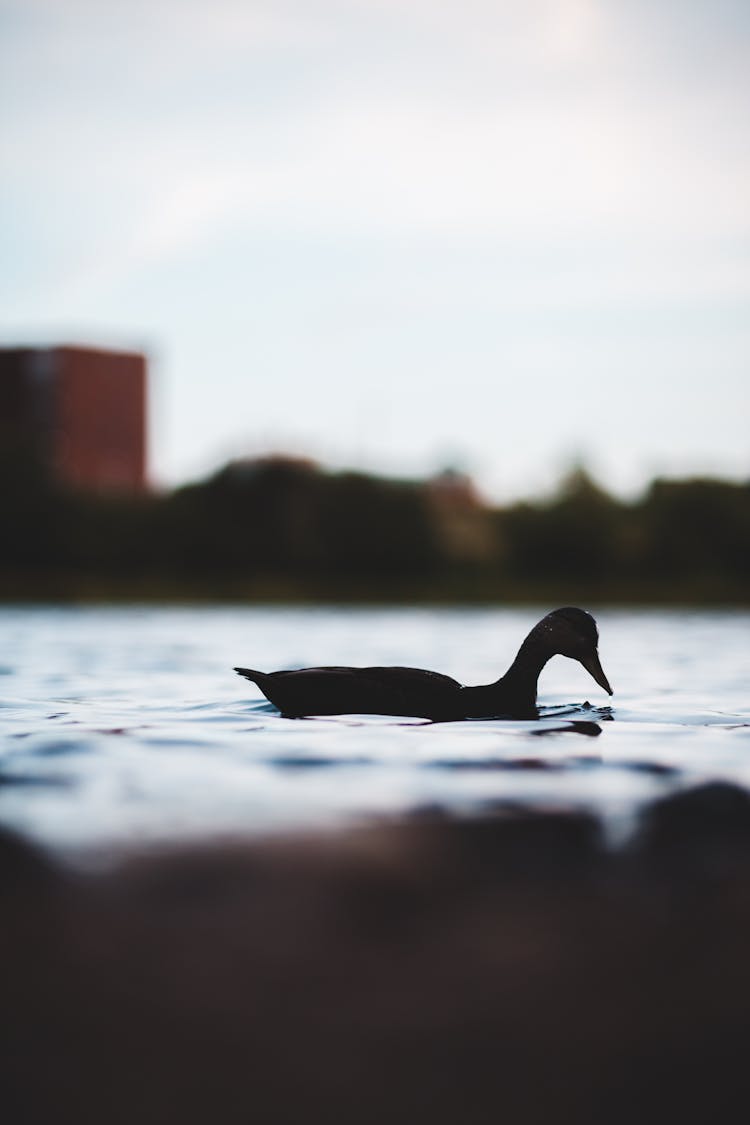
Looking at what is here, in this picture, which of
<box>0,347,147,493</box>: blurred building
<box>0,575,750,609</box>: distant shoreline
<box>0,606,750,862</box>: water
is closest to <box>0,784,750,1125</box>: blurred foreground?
<box>0,606,750,862</box>: water

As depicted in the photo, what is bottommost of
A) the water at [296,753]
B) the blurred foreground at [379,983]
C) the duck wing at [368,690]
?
the blurred foreground at [379,983]

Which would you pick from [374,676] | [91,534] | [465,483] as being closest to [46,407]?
[465,483]

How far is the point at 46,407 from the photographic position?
8219 centimetres

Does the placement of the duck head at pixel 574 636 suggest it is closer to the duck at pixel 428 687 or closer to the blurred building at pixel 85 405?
the duck at pixel 428 687

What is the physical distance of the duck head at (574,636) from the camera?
29.3 ft

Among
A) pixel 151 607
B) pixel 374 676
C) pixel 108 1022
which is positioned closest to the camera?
pixel 108 1022

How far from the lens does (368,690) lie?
850 cm

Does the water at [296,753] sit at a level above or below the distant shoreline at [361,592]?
below

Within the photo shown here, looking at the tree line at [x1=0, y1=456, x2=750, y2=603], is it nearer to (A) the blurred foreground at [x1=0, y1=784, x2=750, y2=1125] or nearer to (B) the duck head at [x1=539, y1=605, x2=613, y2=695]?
(B) the duck head at [x1=539, y1=605, x2=613, y2=695]

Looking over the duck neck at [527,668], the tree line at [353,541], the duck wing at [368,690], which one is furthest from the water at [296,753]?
the tree line at [353,541]

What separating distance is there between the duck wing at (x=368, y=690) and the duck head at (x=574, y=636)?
2.36 ft

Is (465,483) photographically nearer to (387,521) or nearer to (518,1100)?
(387,521)

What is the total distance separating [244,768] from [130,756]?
87 cm

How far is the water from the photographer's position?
5.93 m
